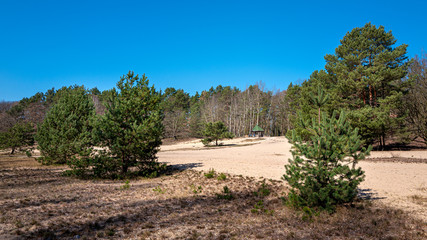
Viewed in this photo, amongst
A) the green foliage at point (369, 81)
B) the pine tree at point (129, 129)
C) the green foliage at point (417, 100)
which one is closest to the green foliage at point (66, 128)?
the pine tree at point (129, 129)

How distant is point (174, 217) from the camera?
18.8ft

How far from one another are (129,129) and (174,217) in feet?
18.5

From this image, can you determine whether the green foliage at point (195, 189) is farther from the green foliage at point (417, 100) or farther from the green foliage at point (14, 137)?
the green foliage at point (14, 137)

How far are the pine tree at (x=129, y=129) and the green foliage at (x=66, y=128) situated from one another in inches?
153

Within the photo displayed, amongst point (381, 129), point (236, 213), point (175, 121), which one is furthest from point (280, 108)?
point (236, 213)

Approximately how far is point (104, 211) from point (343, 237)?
17.5 feet

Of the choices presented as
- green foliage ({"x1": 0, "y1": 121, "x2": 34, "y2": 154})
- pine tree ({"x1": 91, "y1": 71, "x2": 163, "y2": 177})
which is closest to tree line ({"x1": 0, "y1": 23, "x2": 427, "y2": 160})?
green foliage ({"x1": 0, "y1": 121, "x2": 34, "y2": 154})

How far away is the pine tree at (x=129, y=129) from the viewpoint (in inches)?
399

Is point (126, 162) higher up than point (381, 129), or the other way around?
point (381, 129)

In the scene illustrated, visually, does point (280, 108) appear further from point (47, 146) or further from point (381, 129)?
point (47, 146)

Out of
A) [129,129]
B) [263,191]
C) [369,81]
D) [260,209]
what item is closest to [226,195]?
[263,191]

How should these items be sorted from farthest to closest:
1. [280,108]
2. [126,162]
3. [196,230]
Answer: [280,108] < [126,162] < [196,230]

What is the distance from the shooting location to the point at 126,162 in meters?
11.0

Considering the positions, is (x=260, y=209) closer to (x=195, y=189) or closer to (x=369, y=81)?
(x=195, y=189)
